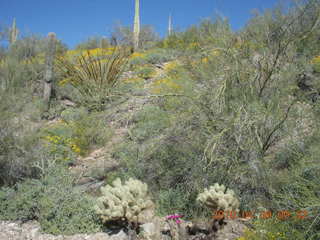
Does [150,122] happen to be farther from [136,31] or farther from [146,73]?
[136,31]

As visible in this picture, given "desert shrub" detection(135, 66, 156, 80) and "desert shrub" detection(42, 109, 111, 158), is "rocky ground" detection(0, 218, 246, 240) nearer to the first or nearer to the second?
"desert shrub" detection(42, 109, 111, 158)

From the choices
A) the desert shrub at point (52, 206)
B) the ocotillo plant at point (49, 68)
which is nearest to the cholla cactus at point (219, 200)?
the desert shrub at point (52, 206)

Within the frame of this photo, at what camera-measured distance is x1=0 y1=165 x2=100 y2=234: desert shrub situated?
163 inches

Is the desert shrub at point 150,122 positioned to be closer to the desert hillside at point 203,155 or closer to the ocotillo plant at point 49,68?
the desert hillside at point 203,155

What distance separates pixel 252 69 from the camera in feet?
16.0

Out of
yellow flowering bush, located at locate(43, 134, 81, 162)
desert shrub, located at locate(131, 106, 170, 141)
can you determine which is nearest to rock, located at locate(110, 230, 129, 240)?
desert shrub, located at locate(131, 106, 170, 141)

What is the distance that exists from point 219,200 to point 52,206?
7.19ft

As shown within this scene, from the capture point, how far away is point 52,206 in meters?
4.31

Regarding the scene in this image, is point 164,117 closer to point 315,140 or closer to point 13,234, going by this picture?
point 315,140

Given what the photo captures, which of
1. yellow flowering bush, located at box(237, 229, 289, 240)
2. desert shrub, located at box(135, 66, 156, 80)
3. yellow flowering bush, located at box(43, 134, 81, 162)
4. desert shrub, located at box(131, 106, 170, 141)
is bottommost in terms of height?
yellow flowering bush, located at box(237, 229, 289, 240)

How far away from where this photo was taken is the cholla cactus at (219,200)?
151 inches

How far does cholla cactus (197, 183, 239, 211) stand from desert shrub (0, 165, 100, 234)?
1415 millimetres
